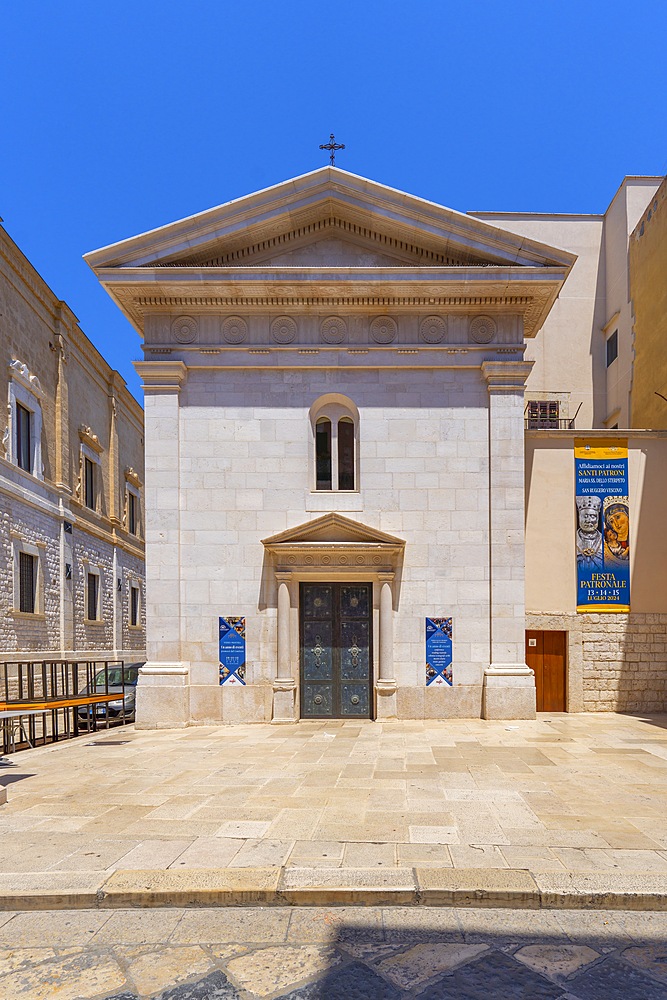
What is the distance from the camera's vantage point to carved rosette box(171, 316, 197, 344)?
50.3 ft

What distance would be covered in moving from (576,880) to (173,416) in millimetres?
12157

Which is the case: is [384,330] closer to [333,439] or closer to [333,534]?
[333,439]

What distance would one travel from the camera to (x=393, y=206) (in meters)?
14.7

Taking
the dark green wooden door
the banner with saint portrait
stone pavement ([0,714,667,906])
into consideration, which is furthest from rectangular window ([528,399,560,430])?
stone pavement ([0,714,667,906])

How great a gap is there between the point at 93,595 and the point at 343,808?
24509 millimetres

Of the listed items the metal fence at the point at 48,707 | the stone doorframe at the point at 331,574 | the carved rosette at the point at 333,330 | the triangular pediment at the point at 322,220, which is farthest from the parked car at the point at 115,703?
the triangular pediment at the point at 322,220

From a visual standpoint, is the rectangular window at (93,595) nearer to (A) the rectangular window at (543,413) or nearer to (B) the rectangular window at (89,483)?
(B) the rectangular window at (89,483)

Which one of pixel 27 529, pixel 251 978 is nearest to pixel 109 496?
pixel 27 529

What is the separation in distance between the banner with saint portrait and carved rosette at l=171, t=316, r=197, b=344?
9.47 m

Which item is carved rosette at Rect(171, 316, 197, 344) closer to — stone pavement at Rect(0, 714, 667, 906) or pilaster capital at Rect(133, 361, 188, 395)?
pilaster capital at Rect(133, 361, 188, 395)

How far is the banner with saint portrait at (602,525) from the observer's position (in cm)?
1606

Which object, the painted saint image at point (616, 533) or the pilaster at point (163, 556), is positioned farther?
the painted saint image at point (616, 533)

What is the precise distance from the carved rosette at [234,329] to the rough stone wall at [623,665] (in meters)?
10.4

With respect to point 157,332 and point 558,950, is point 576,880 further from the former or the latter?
point 157,332
